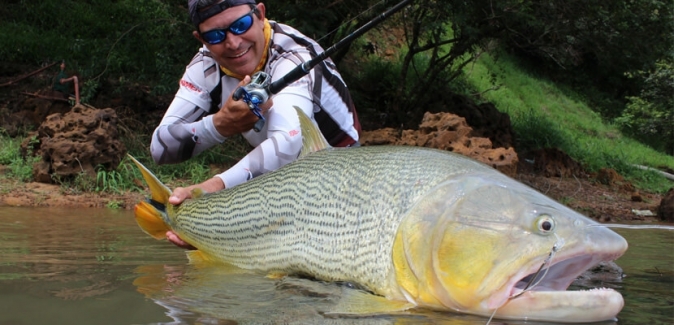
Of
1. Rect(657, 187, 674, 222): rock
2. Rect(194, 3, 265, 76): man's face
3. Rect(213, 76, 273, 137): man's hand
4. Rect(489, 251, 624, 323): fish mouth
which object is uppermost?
Rect(194, 3, 265, 76): man's face

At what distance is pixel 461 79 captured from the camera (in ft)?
63.4

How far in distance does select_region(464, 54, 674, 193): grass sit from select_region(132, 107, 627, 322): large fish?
11.8m

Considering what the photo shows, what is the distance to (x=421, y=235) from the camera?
240cm

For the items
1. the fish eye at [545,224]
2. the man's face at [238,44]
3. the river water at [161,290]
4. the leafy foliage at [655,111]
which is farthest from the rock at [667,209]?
the leafy foliage at [655,111]

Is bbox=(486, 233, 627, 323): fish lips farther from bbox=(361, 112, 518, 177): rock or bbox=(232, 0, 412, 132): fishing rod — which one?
bbox=(361, 112, 518, 177): rock

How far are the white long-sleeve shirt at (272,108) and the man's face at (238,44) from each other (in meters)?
0.12

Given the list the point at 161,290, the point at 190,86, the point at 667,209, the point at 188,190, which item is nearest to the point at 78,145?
the point at 190,86

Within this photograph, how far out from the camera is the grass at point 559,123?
15.2m

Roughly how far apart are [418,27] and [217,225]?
9.78 meters

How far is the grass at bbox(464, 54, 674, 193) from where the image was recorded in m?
15.2

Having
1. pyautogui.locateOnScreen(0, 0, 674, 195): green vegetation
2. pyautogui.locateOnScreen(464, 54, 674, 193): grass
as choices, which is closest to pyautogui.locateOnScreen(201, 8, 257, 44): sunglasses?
pyautogui.locateOnScreen(0, 0, 674, 195): green vegetation

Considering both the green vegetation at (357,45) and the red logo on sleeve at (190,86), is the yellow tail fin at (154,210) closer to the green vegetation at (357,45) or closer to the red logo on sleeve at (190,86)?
the red logo on sleeve at (190,86)

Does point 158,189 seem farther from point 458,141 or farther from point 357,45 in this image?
point 357,45

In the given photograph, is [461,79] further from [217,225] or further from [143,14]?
[217,225]
